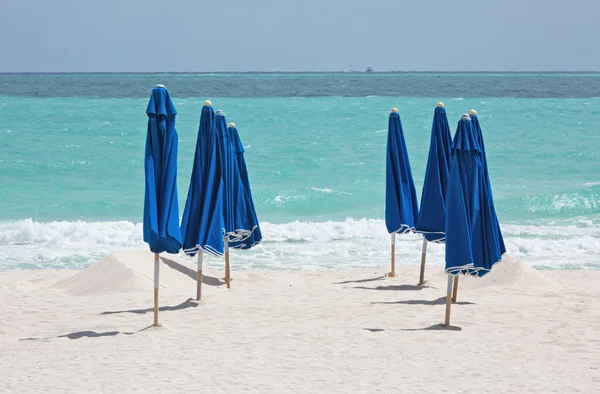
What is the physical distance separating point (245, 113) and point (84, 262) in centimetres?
2832

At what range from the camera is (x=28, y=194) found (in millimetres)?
20906

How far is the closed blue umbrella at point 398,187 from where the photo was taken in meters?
10.7

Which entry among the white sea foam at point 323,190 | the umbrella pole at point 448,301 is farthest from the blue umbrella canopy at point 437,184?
the white sea foam at point 323,190

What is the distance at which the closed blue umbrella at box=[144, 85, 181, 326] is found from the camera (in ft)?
25.1

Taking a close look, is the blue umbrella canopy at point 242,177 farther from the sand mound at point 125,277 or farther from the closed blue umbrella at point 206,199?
the closed blue umbrella at point 206,199

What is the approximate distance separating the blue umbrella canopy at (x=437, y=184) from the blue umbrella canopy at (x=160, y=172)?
336 cm

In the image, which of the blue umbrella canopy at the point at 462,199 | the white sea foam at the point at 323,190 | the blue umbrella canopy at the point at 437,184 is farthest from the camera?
the white sea foam at the point at 323,190

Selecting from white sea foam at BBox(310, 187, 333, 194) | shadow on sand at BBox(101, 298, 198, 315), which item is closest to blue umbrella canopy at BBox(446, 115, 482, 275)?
shadow on sand at BBox(101, 298, 198, 315)

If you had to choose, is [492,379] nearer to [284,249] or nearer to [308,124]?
[284,249]

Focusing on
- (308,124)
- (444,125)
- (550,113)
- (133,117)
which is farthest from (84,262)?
(550,113)

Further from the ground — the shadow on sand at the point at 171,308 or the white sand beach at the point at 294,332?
the white sand beach at the point at 294,332

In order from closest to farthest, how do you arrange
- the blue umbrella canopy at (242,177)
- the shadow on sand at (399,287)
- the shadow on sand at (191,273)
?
the shadow on sand at (399,287), the blue umbrella canopy at (242,177), the shadow on sand at (191,273)

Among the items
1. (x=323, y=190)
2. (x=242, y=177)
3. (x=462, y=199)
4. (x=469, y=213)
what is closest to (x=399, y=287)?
(x=242, y=177)

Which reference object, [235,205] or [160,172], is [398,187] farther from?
[160,172]
